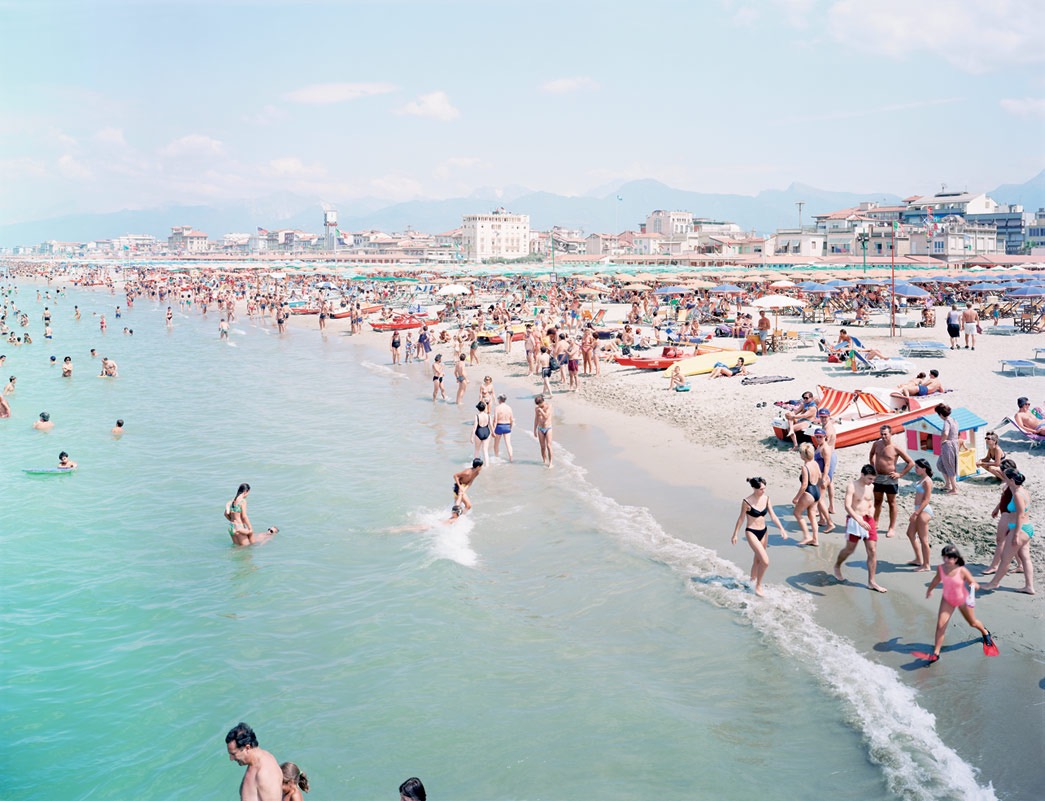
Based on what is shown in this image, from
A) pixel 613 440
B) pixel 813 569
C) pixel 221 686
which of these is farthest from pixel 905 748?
pixel 613 440

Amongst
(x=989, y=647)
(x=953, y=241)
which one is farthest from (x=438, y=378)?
(x=953, y=241)

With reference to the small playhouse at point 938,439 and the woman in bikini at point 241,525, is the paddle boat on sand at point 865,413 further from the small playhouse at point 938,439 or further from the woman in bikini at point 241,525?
the woman in bikini at point 241,525

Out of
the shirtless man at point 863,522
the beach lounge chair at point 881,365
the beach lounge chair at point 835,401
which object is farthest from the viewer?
the beach lounge chair at point 881,365

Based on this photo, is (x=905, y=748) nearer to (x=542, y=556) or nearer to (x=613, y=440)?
(x=542, y=556)

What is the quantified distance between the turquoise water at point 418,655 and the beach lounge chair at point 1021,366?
10162 millimetres

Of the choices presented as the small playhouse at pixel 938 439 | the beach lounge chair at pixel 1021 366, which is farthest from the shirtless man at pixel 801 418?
the beach lounge chair at pixel 1021 366

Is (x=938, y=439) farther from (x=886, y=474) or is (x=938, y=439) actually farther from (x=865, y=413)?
(x=865, y=413)

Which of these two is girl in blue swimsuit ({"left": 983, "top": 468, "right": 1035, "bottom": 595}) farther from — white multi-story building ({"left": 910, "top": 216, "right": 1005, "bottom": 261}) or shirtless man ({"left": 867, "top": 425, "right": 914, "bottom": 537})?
white multi-story building ({"left": 910, "top": 216, "right": 1005, "bottom": 261})

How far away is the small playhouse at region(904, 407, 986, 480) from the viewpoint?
382 inches

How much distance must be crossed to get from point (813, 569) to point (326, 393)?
1527 centimetres

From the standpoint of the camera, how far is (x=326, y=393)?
2078 cm

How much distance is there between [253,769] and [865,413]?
10.3 m

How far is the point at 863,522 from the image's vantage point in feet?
24.5

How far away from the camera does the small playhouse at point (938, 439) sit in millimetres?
9711
